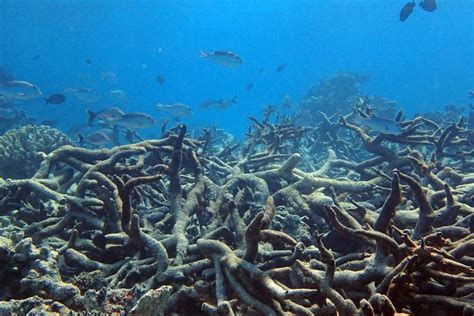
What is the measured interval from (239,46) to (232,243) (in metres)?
161

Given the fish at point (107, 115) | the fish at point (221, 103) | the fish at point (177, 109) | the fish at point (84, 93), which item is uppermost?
the fish at point (221, 103)

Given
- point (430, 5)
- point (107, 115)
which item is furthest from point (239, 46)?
point (107, 115)

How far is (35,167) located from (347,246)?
7634 millimetres

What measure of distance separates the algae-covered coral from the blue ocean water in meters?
56.6

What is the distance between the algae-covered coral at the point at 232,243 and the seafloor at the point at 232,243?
0.04 feet

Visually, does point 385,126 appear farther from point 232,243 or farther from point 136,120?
point 136,120

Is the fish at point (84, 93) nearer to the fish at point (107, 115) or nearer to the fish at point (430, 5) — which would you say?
the fish at point (107, 115)

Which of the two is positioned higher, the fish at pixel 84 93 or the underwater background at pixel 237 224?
the fish at pixel 84 93

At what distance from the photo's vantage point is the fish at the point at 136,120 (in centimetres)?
913

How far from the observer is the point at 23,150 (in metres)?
8.75

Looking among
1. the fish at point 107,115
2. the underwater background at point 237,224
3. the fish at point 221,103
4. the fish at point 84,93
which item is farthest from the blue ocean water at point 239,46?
the underwater background at point 237,224

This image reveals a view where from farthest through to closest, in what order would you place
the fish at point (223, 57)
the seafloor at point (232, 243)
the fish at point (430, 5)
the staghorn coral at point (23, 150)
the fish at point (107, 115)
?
the fish at point (223, 57)
the fish at point (430, 5)
the fish at point (107, 115)
the staghorn coral at point (23, 150)
the seafloor at point (232, 243)

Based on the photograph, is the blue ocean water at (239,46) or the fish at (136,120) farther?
the blue ocean water at (239,46)

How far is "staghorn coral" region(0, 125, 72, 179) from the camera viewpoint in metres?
8.58
